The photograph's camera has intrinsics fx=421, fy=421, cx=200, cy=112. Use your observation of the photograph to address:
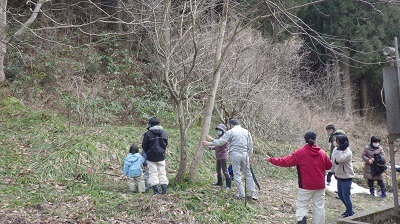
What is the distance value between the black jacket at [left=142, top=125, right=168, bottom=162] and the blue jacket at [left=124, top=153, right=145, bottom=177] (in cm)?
22

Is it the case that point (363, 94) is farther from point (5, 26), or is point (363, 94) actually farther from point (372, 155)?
point (5, 26)

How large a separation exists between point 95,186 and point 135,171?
1.09m

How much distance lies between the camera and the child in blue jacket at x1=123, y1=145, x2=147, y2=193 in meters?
8.30

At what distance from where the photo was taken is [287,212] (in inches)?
333

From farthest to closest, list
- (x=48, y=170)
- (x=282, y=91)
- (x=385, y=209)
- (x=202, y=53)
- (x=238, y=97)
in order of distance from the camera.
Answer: (x=282, y=91)
(x=238, y=97)
(x=202, y=53)
(x=48, y=170)
(x=385, y=209)

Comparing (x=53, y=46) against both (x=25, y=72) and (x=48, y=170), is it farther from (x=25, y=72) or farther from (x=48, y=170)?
(x=48, y=170)

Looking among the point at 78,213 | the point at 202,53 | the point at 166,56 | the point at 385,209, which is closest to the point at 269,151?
the point at 202,53

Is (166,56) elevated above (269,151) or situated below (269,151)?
above

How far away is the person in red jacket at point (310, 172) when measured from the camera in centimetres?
681

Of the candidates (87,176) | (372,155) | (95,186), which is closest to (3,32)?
(87,176)

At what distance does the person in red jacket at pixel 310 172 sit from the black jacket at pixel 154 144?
242 centimetres

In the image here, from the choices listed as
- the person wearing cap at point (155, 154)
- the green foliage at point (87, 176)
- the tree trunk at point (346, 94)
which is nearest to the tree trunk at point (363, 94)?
the tree trunk at point (346, 94)

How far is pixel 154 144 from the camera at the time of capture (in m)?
8.28

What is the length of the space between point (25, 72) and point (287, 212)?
11.8 metres
